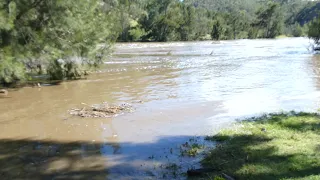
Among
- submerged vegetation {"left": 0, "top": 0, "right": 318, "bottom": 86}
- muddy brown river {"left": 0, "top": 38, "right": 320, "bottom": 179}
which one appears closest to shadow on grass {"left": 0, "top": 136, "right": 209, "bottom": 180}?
muddy brown river {"left": 0, "top": 38, "right": 320, "bottom": 179}

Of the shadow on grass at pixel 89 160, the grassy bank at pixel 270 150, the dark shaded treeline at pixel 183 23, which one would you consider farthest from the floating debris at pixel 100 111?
the dark shaded treeline at pixel 183 23

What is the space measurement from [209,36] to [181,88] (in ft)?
324

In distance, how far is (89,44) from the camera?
18.3 meters

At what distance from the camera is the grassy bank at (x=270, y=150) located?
5777mm

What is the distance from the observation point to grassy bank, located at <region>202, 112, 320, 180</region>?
5.78 metres

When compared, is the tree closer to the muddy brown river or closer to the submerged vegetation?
the submerged vegetation

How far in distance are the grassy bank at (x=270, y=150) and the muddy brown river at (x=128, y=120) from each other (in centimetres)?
69

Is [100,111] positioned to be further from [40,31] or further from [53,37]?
[53,37]

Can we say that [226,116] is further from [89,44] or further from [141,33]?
[141,33]

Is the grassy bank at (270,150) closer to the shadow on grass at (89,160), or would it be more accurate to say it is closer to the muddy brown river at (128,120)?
the muddy brown river at (128,120)

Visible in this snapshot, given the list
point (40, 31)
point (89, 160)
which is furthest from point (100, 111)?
point (40, 31)

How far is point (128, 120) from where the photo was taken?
10.5 metres

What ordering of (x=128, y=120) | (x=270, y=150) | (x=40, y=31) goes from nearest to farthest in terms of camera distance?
(x=270, y=150), (x=128, y=120), (x=40, y=31)

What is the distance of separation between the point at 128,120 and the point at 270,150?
15.8ft
